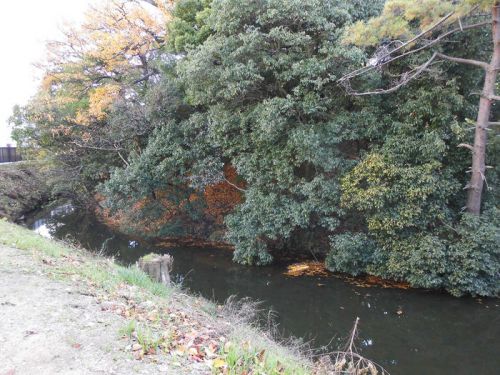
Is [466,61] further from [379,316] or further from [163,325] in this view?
[163,325]

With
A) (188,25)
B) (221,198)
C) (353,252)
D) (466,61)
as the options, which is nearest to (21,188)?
(221,198)

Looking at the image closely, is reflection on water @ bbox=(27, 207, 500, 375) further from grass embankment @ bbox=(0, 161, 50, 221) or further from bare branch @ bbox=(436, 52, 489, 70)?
grass embankment @ bbox=(0, 161, 50, 221)

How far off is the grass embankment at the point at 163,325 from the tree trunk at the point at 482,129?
Result: 6.29 metres

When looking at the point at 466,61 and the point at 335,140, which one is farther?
the point at 335,140

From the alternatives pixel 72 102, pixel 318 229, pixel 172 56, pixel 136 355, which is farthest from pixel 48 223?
pixel 136 355

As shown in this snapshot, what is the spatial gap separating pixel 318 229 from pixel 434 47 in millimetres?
6076

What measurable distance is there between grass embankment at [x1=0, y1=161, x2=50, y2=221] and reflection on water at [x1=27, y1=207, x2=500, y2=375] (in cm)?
941

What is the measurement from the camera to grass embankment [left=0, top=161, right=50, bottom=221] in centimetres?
1846

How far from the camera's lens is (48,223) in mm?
19875

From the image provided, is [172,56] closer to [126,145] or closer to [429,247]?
[126,145]

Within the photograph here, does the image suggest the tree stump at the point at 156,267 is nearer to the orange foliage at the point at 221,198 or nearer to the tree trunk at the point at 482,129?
the tree trunk at the point at 482,129

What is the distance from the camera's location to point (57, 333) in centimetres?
384

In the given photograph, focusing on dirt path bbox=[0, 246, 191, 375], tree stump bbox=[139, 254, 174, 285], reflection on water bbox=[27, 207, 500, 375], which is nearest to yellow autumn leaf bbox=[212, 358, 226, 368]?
dirt path bbox=[0, 246, 191, 375]

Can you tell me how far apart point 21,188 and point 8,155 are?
5047mm
